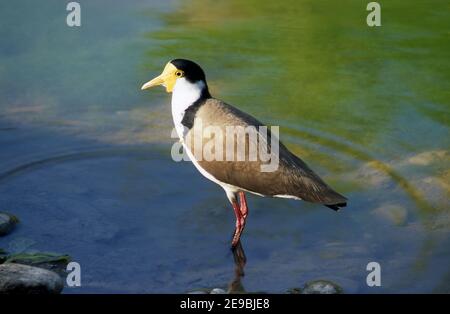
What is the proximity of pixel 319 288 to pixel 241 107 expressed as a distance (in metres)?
3.63

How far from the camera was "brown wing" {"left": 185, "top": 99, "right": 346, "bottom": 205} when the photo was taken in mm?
7109

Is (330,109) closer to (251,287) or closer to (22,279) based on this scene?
(251,287)

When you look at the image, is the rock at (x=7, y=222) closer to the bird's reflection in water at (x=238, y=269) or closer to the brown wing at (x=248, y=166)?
the brown wing at (x=248, y=166)

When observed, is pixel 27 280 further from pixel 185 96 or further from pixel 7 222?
pixel 185 96

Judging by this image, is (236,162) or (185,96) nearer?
(236,162)

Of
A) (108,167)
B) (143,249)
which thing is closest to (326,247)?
(143,249)

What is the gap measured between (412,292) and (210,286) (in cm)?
152

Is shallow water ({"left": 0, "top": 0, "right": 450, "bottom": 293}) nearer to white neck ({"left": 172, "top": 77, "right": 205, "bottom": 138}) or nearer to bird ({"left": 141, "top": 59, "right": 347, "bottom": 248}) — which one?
bird ({"left": 141, "top": 59, "right": 347, "bottom": 248})

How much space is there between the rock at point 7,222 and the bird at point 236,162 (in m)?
1.60

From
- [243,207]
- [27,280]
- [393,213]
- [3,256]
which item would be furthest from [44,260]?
[393,213]

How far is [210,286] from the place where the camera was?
266 inches

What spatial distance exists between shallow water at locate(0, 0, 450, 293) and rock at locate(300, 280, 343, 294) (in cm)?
15

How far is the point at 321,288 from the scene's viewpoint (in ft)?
21.6
